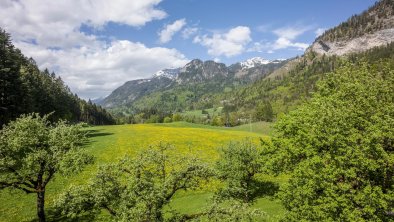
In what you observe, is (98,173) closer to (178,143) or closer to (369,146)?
(369,146)

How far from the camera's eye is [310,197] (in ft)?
71.6

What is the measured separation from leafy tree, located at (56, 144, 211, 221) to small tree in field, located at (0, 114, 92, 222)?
8.80 metres

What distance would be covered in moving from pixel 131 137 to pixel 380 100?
57815 millimetres

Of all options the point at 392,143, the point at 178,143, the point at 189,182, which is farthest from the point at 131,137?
the point at 392,143

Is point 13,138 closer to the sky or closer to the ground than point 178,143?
closer to the sky

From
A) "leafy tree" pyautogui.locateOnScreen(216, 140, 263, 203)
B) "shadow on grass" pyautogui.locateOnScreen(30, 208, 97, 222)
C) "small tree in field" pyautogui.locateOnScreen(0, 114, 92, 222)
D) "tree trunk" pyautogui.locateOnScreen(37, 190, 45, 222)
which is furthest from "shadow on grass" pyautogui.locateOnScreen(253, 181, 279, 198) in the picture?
"tree trunk" pyautogui.locateOnScreen(37, 190, 45, 222)

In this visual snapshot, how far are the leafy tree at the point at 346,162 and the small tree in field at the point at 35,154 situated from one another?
20.1m

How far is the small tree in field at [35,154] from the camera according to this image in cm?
2823

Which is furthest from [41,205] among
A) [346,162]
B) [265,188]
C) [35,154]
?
[346,162]

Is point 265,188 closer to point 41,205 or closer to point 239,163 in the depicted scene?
point 239,163

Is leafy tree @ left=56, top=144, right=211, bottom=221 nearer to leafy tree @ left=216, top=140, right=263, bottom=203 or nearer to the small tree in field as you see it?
the small tree in field

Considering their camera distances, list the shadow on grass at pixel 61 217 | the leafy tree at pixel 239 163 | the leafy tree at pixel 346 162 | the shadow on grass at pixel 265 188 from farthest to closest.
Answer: the shadow on grass at pixel 265 188 → the leafy tree at pixel 239 163 → the shadow on grass at pixel 61 217 → the leafy tree at pixel 346 162

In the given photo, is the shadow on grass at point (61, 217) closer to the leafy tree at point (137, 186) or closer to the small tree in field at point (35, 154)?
the small tree in field at point (35, 154)

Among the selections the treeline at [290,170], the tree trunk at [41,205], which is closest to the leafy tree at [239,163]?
the treeline at [290,170]
